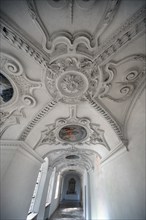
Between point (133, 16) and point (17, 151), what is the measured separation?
246 inches

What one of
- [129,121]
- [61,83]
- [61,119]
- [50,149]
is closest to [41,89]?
[61,83]

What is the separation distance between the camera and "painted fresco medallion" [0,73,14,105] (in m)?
3.87

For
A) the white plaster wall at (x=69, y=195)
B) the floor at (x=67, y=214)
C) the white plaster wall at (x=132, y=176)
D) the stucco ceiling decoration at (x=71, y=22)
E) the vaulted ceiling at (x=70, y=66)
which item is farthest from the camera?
the white plaster wall at (x=69, y=195)

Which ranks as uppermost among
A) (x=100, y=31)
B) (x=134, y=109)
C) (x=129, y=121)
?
(x=100, y=31)

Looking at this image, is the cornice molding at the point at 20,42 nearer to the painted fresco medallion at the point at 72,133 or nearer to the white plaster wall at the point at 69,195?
the painted fresco medallion at the point at 72,133

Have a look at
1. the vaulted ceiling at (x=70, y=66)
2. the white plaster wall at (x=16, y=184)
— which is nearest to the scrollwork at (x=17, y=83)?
the vaulted ceiling at (x=70, y=66)

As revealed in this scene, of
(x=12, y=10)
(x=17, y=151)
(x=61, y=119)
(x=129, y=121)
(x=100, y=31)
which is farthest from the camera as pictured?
(x=61, y=119)

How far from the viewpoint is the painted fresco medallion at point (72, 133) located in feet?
19.9

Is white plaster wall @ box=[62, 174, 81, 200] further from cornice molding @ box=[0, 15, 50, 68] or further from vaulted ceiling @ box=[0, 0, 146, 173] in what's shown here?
cornice molding @ box=[0, 15, 50, 68]

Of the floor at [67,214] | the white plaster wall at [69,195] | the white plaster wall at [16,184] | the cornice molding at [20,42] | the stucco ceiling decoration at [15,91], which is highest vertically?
the cornice molding at [20,42]

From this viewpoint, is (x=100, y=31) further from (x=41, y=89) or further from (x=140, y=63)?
(x=41, y=89)

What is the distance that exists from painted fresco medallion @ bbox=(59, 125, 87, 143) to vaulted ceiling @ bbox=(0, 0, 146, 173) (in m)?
0.25

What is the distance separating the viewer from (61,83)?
13.1 feet

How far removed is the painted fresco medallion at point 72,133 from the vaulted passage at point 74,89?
0.06 m
